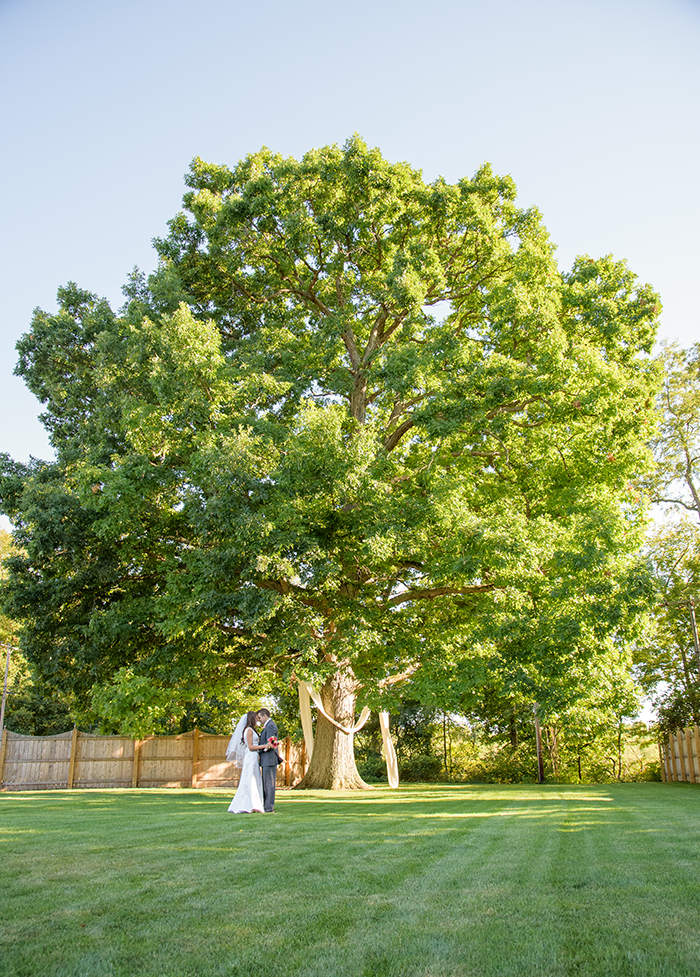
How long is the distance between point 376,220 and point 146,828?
1482cm

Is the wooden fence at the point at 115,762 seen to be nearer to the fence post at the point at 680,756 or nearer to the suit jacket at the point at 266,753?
the suit jacket at the point at 266,753

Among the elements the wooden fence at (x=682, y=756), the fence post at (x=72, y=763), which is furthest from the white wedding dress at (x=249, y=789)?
the wooden fence at (x=682, y=756)

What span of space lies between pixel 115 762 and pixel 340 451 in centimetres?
1579

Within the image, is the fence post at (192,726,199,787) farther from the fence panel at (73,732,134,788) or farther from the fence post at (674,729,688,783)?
the fence post at (674,729,688,783)

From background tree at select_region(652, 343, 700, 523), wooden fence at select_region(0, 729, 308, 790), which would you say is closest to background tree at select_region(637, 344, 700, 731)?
background tree at select_region(652, 343, 700, 523)

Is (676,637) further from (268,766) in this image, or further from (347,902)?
(347,902)

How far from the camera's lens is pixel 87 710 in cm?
1955

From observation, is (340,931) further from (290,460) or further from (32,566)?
(32,566)

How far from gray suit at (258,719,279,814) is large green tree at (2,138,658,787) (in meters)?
2.83

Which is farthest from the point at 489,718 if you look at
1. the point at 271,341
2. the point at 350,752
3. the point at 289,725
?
the point at 271,341

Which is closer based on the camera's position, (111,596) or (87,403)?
(111,596)

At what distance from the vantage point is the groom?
1114 centimetres

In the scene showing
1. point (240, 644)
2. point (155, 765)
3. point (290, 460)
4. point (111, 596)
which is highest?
point (290, 460)

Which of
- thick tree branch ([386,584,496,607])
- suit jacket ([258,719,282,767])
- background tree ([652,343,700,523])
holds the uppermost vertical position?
background tree ([652,343,700,523])
